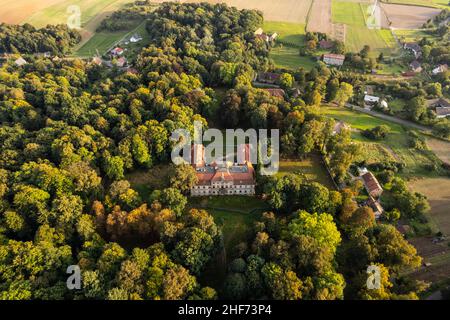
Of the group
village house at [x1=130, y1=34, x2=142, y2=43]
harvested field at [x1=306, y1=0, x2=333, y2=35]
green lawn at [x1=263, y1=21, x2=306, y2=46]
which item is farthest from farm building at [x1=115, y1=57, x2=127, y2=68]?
harvested field at [x1=306, y1=0, x2=333, y2=35]

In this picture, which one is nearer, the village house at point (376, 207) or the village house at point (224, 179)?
the village house at point (376, 207)

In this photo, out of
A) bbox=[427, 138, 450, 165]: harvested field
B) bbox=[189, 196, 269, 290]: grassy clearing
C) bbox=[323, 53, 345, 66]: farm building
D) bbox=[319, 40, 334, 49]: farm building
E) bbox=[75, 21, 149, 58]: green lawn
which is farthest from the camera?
bbox=[75, 21, 149, 58]: green lawn

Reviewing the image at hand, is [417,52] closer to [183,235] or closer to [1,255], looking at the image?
[183,235]

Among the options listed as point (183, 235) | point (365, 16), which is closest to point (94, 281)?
point (183, 235)

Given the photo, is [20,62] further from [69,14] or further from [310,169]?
[310,169]

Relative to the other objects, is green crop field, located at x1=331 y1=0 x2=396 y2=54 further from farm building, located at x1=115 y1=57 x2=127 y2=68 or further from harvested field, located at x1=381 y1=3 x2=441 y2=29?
farm building, located at x1=115 y1=57 x2=127 y2=68

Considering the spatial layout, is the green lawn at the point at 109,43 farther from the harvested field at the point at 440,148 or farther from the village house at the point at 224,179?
the harvested field at the point at 440,148

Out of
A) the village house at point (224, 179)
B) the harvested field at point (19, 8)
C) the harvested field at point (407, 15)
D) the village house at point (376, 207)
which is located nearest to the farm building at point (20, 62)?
the harvested field at point (19, 8)
